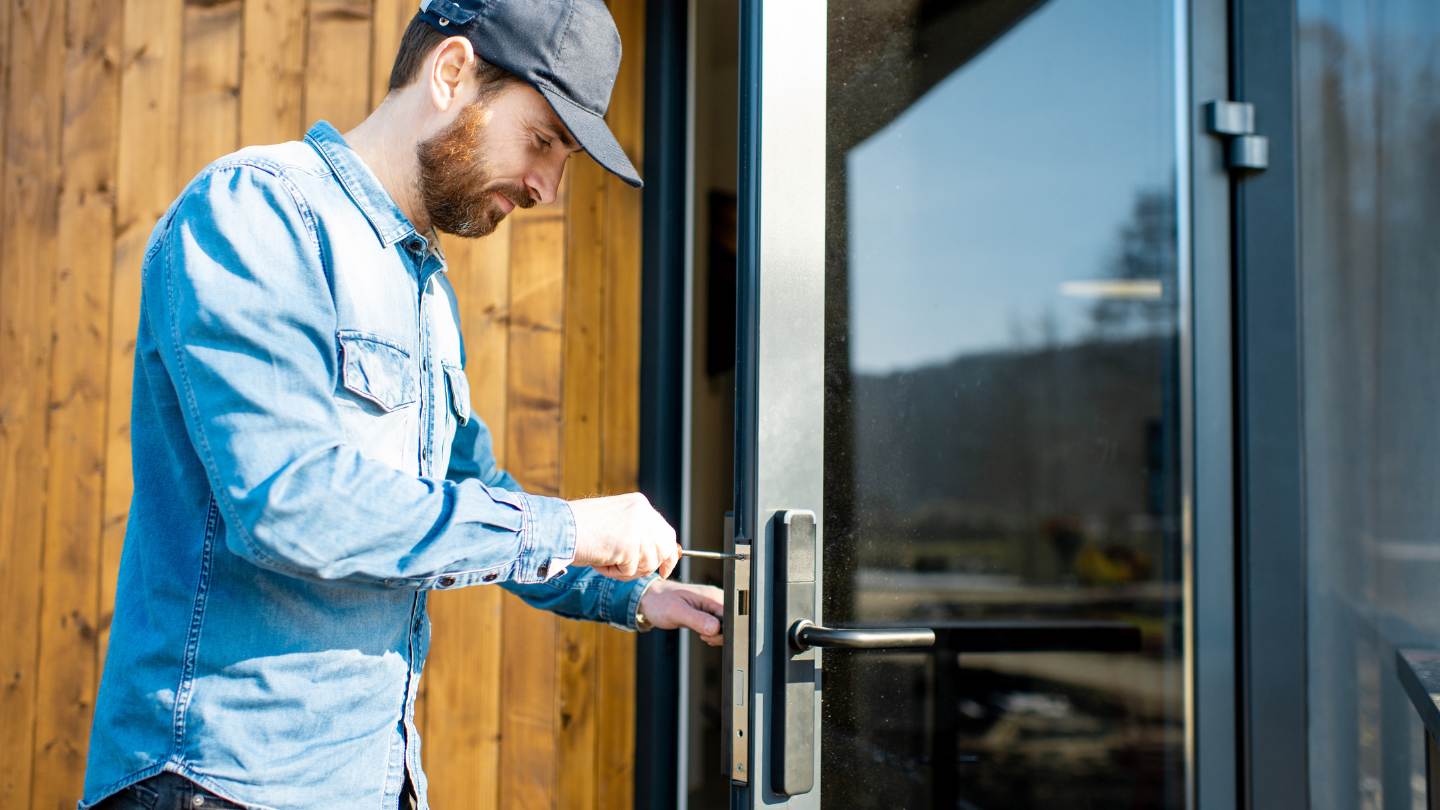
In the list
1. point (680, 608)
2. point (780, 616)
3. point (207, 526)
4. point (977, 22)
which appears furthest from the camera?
point (977, 22)

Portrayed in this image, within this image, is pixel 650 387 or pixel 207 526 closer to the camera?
pixel 207 526

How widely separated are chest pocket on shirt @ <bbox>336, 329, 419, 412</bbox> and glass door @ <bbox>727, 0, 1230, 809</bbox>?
0.39 m

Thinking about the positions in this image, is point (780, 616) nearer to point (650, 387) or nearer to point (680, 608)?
point (680, 608)

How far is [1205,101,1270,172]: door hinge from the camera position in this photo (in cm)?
168

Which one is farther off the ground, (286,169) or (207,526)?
(286,169)

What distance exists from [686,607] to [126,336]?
4.05ft

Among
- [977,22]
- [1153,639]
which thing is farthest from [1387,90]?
[1153,639]

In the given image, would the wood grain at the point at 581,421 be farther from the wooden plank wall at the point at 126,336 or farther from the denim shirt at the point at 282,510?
the denim shirt at the point at 282,510

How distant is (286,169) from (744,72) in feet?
1.86

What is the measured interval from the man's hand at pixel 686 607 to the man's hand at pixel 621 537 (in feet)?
0.76

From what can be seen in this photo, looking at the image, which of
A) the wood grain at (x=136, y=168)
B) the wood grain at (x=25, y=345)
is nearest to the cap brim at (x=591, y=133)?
the wood grain at (x=136, y=168)

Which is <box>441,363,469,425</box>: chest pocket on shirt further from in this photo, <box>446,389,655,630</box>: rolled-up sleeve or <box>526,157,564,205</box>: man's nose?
<box>526,157,564,205</box>: man's nose

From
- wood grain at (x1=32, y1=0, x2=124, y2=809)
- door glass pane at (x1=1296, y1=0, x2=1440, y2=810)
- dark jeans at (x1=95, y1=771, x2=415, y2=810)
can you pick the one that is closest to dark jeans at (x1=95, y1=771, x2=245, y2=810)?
dark jeans at (x1=95, y1=771, x2=415, y2=810)

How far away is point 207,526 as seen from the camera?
1.01 m
